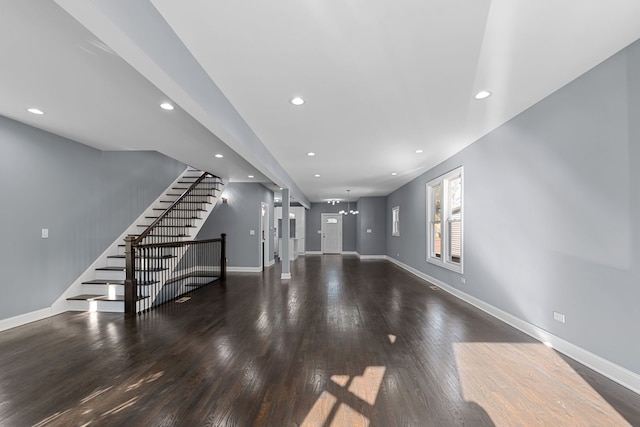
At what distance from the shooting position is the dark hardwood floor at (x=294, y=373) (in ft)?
6.39

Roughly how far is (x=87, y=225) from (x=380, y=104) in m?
5.15

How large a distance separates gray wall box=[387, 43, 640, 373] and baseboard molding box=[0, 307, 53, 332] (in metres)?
6.41

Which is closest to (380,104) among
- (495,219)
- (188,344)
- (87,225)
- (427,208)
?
(495,219)

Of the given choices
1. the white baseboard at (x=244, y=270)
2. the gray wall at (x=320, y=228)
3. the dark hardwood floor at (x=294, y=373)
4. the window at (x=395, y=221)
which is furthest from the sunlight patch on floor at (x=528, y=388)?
the gray wall at (x=320, y=228)

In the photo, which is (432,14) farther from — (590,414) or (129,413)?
(129,413)

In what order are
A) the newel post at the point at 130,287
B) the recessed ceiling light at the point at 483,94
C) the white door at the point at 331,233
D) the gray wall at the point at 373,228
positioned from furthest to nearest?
the white door at the point at 331,233
the gray wall at the point at 373,228
the newel post at the point at 130,287
the recessed ceiling light at the point at 483,94

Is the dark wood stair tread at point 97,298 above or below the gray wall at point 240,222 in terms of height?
below

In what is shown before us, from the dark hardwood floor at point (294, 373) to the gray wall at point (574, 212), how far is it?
0.43 meters

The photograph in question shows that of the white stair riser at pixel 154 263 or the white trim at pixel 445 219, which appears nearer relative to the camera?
the white stair riser at pixel 154 263

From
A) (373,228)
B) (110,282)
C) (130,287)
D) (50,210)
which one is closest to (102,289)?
(110,282)

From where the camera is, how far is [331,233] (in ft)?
45.3

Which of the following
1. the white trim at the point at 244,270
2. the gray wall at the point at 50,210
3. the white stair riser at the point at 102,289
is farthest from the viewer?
the white trim at the point at 244,270

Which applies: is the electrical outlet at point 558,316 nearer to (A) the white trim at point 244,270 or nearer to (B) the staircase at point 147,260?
(B) the staircase at point 147,260

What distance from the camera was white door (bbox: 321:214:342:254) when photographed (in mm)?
13727
